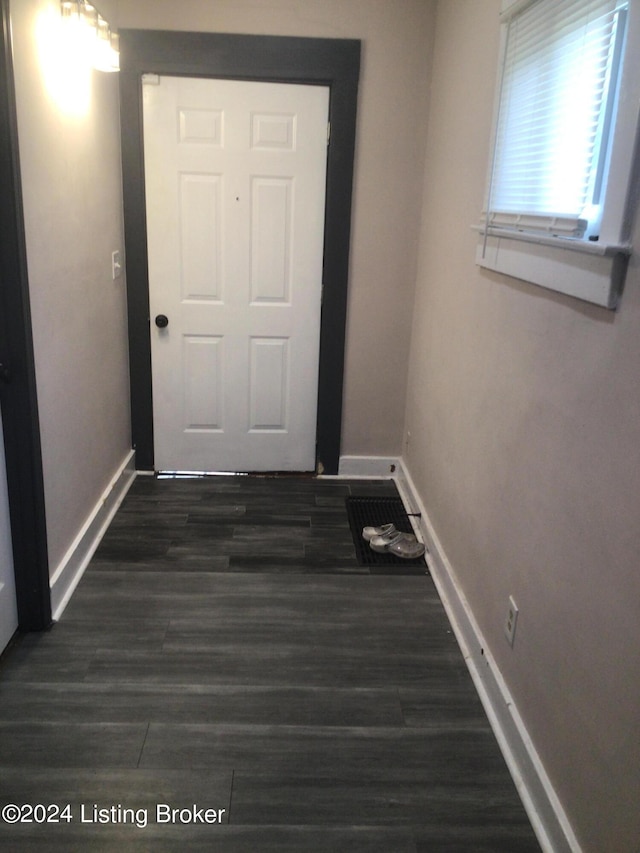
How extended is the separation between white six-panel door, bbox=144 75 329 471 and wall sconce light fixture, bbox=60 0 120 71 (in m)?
0.62

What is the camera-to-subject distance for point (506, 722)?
1930 millimetres

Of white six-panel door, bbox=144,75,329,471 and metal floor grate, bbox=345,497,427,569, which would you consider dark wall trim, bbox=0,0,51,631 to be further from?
white six-panel door, bbox=144,75,329,471

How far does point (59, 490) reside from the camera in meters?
2.50

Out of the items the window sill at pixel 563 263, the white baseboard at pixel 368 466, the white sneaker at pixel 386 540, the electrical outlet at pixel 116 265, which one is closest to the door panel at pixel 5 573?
the electrical outlet at pixel 116 265

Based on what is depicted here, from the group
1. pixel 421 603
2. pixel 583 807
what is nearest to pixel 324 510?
pixel 421 603

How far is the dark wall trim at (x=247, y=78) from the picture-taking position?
3172 mm

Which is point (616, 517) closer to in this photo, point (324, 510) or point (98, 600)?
point (98, 600)

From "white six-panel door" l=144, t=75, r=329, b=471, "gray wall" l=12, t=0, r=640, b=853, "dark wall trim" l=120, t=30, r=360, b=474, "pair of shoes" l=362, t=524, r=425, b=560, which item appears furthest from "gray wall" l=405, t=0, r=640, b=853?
"white six-panel door" l=144, t=75, r=329, b=471

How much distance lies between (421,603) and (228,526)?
3.29 feet

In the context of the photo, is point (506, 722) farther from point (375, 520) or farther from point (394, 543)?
point (375, 520)

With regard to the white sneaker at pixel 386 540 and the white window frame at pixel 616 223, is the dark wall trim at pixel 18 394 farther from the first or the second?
the white window frame at pixel 616 223

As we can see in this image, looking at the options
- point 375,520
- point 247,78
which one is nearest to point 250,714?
point 375,520

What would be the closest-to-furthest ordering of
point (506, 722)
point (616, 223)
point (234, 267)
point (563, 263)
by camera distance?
point (616, 223) → point (563, 263) → point (506, 722) → point (234, 267)

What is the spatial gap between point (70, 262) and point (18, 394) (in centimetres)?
67
